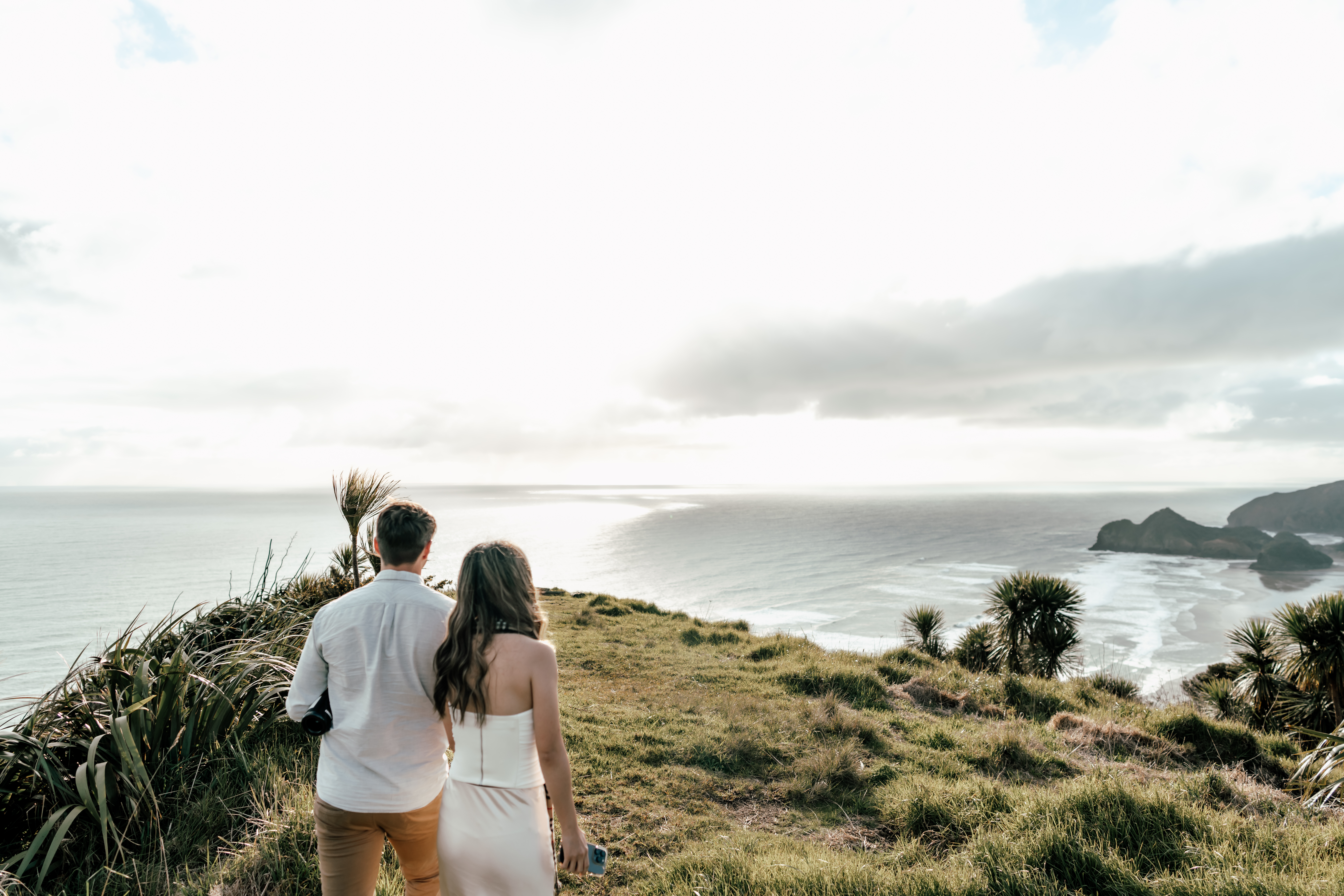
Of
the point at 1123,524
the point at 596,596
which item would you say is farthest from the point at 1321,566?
the point at 596,596

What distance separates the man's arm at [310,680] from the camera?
2375 mm

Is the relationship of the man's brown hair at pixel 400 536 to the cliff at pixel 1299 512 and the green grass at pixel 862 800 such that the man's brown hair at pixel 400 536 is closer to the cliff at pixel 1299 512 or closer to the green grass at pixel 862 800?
the green grass at pixel 862 800

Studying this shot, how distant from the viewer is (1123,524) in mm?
100250

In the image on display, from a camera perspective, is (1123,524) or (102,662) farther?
(1123,524)

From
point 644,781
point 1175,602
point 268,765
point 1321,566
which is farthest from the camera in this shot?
point 1321,566

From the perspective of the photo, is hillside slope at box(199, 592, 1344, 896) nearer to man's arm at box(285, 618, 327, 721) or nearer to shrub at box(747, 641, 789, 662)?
shrub at box(747, 641, 789, 662)

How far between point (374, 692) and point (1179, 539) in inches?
5194

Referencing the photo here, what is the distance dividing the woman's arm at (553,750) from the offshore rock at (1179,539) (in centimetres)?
12318

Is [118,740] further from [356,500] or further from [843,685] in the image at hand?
[843,685]

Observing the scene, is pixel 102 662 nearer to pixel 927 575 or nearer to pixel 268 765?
pixel 268 765

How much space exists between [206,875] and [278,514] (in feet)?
590

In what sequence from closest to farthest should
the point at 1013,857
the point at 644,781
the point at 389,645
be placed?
the point at 389,645
the point at 1013,857
the point at 644,781

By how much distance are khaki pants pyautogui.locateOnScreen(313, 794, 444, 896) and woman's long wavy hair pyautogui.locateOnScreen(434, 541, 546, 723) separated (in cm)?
50

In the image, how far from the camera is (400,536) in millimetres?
2457
